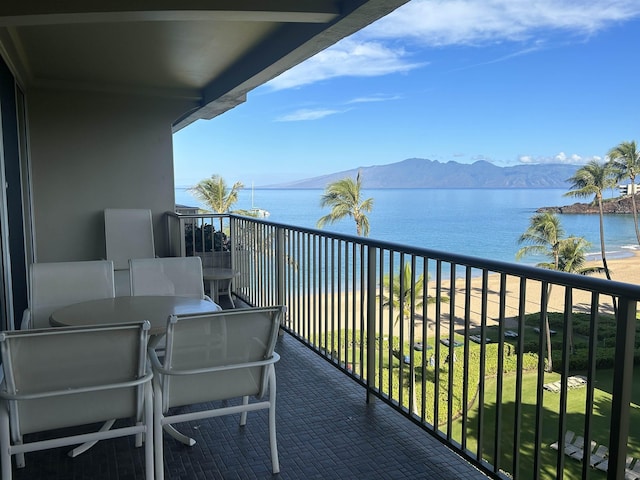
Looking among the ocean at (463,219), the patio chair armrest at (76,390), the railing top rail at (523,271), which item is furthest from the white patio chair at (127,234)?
the ocean at (463,219)

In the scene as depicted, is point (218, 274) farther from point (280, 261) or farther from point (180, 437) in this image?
point (180, 437)

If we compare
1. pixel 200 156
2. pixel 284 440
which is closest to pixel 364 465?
pixel 284 440

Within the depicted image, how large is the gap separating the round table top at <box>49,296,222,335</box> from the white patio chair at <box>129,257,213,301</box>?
0.27 meters

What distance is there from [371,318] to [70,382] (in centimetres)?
183

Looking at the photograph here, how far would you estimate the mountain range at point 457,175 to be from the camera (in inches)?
2310

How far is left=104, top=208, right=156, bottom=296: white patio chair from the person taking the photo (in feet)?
21.8

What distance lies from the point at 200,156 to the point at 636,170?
131 ft

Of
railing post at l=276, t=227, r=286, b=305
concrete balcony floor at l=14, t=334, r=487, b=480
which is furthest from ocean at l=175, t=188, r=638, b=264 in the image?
concrete balcony floor at l=14, t=334, r=487, b=480

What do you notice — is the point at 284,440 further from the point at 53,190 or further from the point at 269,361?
the point at 53,190

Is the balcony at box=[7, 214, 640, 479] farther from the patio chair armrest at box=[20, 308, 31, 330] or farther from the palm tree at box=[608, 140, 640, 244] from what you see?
the palm tree at box=[608, 140, 640, 244]

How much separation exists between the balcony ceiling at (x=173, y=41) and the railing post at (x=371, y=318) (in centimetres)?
159

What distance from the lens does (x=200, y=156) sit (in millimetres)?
55750

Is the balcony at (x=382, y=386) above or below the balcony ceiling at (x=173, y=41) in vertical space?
below

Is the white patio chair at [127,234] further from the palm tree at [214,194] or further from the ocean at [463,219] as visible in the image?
the palm tree at [214,194]
